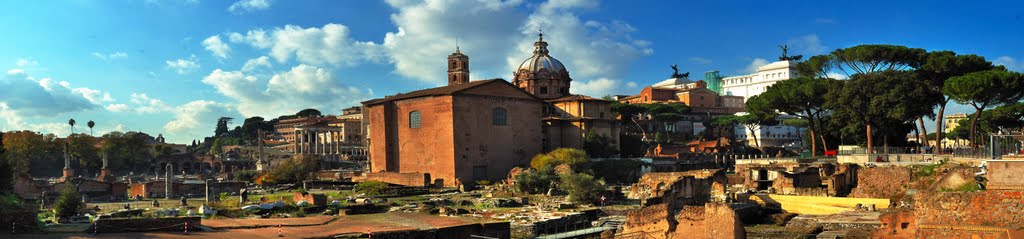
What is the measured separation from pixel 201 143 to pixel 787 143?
94904mm

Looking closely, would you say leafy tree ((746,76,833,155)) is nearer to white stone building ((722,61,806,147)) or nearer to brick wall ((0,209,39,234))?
white stone building ((722,61,806,147))

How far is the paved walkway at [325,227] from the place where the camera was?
17.6m

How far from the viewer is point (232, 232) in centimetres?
1917

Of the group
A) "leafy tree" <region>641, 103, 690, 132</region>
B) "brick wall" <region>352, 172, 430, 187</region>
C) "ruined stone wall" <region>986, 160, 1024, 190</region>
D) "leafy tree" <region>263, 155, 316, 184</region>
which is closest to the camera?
"ruined stone wall" <region>986, 160, 1024, 190</region>

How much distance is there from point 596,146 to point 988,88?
26492mm

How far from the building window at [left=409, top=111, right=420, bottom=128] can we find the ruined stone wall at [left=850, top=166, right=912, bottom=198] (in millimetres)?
30076

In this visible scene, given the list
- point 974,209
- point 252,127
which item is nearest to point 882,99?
point 974,209

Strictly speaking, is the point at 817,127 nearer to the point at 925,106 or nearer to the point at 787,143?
the point at 925,106

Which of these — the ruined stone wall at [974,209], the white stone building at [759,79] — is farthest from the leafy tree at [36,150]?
the white stone building at [759,79]

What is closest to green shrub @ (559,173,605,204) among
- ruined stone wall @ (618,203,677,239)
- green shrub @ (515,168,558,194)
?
green shrub @ (515,168,558,194)

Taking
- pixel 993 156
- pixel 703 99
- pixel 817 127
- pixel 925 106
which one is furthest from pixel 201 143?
pixel 993 156

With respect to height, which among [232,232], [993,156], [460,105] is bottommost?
[232,232]

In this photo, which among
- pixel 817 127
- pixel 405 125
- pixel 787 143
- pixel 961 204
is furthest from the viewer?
pixel 787 143

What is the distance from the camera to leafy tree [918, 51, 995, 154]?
4228 cm
